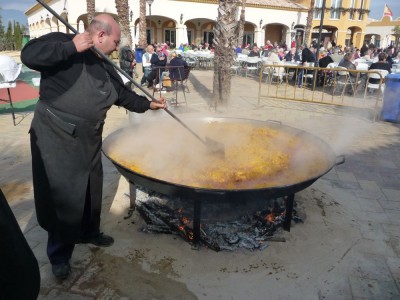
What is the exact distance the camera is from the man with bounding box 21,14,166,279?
232 centimetres

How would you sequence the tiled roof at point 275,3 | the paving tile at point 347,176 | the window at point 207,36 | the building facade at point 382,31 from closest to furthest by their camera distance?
1. the paving tile at point 347,176
2. the tiled roof at point 275,3
3. the window at point 207,36
4. the building facade at point 382,31

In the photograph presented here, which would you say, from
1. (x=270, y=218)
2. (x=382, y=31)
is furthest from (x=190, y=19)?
(x=382, y=31)

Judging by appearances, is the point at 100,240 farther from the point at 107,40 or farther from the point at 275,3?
the point at 275,3

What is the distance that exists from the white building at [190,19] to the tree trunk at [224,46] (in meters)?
19.5

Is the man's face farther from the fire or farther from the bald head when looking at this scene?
the fire

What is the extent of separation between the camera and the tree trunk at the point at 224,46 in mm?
8695

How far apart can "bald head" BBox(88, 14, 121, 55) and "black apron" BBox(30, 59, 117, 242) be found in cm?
24

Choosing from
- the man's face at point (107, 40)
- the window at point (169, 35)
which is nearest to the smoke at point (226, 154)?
the man's face at point (107, 40)

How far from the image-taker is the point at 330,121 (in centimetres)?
825

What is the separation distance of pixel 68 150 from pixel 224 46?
23.9ft

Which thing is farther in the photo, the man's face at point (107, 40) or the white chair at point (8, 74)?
the white chair at point (8, 74)

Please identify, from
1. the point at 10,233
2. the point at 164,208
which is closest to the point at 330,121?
the point at 164,208

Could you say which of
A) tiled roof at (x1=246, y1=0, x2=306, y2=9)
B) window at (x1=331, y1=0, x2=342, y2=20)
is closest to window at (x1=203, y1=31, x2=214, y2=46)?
tiled roof at (x1=246, y1=0, x2=306, y2=9)

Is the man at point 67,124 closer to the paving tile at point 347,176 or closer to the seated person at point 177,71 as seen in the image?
the paving tile at point 347,176
